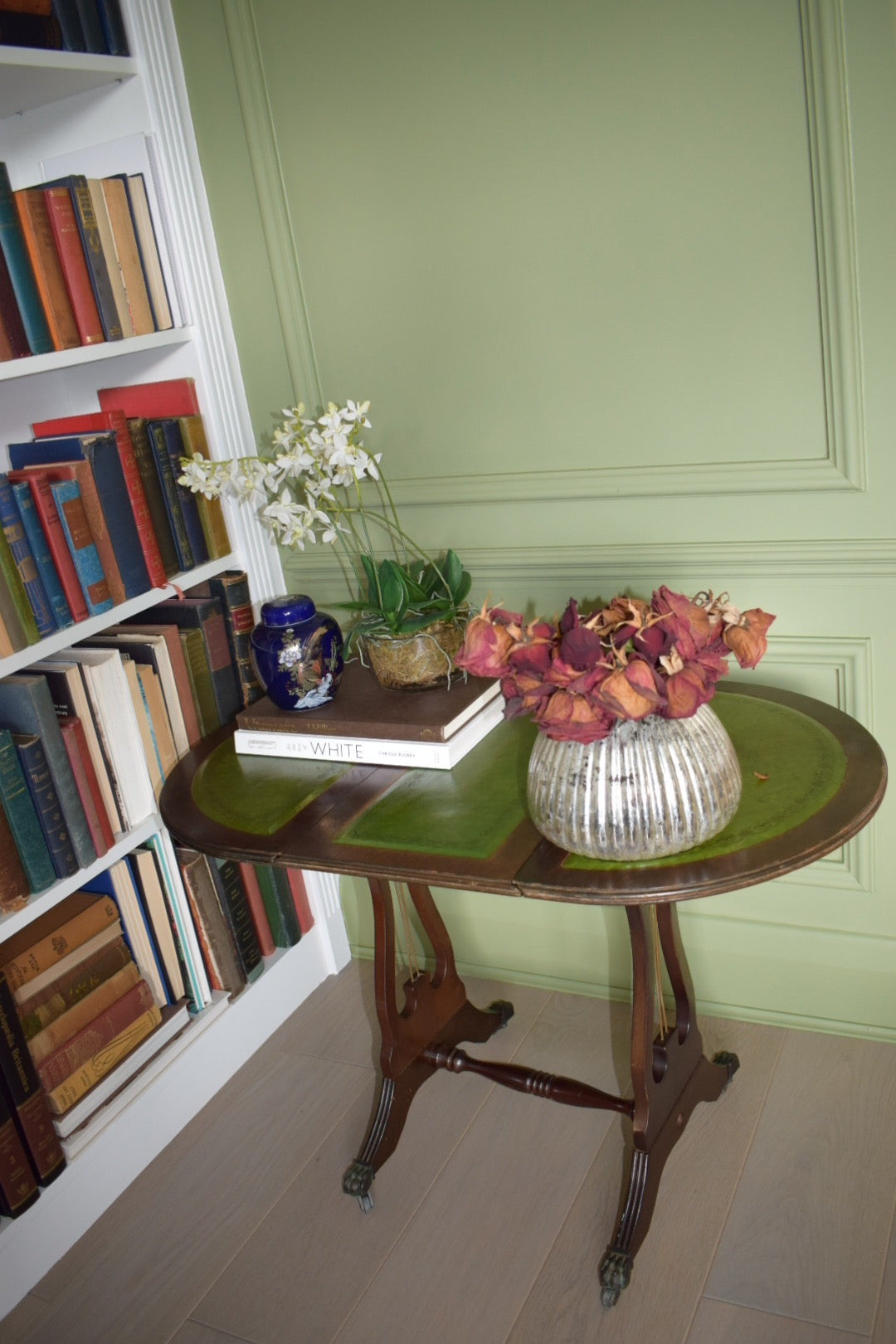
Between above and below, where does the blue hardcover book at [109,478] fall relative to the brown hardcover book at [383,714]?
above

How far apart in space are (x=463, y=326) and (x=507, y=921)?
1.10 metres

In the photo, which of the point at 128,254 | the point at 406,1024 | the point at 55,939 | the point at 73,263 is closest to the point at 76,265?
the point at 73,263

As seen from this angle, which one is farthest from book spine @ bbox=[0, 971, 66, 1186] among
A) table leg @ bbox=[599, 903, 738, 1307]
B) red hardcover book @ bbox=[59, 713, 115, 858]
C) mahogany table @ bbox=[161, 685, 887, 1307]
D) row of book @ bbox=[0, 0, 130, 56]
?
row of book @ bbox=[0, 0, 130, 56]

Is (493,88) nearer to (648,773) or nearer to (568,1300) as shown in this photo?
(648,773)

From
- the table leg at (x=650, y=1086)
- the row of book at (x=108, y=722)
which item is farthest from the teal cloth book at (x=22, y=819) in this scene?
the table leg at (x=650, y=1086)

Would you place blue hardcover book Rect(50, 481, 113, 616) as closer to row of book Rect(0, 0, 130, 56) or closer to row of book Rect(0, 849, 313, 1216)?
row of book Rect(0, 849, 313, 1216)

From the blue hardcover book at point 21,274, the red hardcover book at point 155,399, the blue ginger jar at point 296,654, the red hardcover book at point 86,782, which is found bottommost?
the red hardcover book at point 86,782

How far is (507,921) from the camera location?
2170 mm

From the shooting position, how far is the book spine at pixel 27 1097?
1.63 metres

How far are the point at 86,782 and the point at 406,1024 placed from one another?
651mm

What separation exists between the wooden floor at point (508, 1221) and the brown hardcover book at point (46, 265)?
1.34 metres

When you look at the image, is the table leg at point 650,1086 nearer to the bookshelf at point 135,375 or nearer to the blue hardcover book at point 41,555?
the bookshelf at point 135,375

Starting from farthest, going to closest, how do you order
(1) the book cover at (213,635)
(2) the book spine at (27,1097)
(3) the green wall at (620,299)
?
(1) the book cover at (213,635), (2) the book spine at (27,1097), (3) the green wall at (620,299)

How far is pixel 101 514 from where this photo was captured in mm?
1735
